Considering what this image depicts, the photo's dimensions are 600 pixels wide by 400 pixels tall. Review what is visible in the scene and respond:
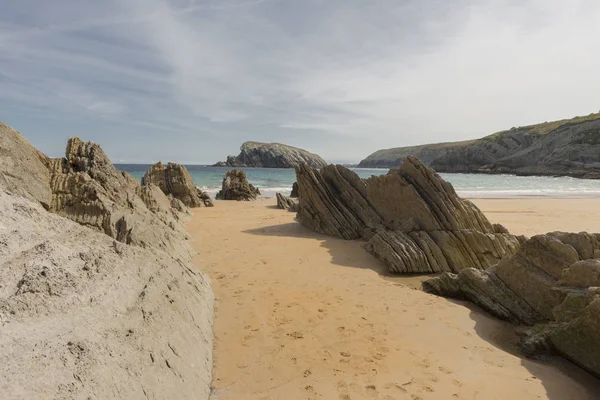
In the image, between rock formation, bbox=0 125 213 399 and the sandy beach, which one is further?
the sandy beach

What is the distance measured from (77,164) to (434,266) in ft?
35.0

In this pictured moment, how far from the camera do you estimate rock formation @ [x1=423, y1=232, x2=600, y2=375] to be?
5.73 metres

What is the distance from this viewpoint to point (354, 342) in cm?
616

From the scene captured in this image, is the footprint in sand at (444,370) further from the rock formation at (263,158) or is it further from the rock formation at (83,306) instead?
the rock formation at (263,158)

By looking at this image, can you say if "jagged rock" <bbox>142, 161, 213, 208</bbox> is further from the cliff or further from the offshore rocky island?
the cliff

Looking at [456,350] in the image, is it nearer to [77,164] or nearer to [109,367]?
[109,367]

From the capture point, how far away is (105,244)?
5355 mm

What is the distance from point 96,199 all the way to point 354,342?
6.28 metres

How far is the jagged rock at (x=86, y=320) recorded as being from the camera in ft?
9.45

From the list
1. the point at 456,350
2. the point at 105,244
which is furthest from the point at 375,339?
the point at 105,244

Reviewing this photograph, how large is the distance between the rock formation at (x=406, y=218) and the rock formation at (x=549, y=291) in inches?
81.0

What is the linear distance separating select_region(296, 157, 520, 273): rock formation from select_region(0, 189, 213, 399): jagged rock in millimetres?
7528

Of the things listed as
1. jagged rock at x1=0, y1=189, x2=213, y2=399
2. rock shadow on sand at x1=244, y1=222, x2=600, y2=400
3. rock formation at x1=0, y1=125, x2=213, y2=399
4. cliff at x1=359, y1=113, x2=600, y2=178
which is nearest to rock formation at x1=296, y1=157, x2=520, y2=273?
rock shadow on sand at x1=244, y1=222, x2=600, y2=400

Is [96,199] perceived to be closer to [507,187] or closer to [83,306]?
[83,306]
